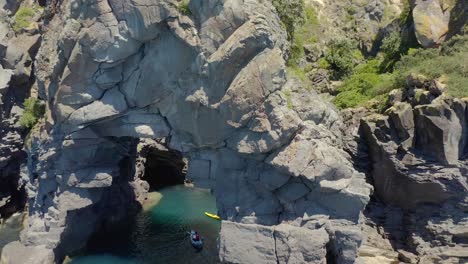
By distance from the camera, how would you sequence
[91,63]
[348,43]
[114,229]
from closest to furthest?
[91,63]
[114,229]
[348,43]

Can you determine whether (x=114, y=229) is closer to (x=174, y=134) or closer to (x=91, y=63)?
(x=174, y=134)

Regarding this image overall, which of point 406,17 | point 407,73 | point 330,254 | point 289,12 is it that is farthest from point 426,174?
point 406,17

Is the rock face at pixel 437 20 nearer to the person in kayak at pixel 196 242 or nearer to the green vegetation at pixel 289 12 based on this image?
the green vegetation at pixel 289 12

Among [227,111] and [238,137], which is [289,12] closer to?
[227,111]

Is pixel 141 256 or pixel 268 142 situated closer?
pixel 268 142

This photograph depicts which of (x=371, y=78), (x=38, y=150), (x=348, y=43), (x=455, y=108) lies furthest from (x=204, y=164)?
(x=348, y=43)

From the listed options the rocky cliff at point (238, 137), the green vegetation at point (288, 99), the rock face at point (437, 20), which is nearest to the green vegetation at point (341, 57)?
the rock face at point (437, 20)

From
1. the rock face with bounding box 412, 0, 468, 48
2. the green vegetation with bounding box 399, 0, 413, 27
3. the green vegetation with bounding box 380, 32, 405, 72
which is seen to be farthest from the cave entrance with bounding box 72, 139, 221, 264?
the green vegetation with bounding box 399, 0, 413, 27
